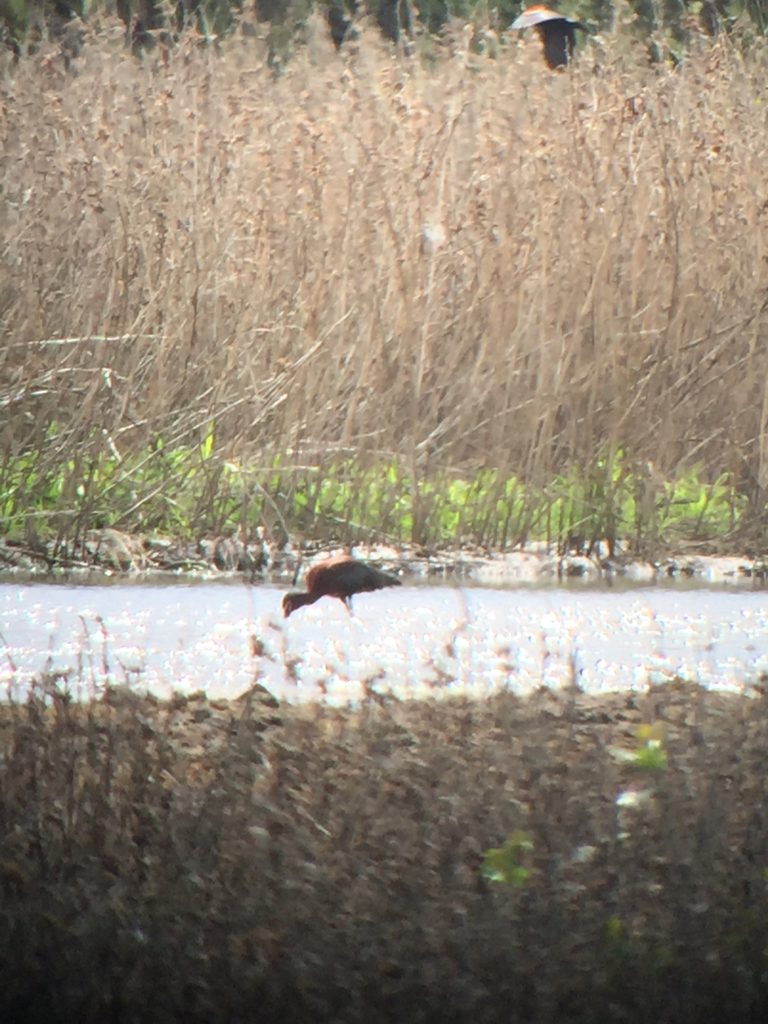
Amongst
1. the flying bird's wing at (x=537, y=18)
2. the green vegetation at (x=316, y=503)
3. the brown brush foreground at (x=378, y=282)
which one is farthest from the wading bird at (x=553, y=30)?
the green vegetation at (x=316, y=503)

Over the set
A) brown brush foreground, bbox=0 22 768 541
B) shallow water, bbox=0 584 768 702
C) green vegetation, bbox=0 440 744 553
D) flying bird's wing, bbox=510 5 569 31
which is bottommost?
shallow water, bbox=0 584 768 702

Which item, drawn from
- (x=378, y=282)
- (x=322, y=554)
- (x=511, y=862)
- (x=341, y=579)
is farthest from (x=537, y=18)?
(x=511, y=862)

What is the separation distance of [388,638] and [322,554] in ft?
4.01

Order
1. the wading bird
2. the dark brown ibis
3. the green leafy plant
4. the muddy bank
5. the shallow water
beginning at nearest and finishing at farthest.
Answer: the green leafy plant
the shallow water
the dark brown ibis
the muddy bank
the wading bird

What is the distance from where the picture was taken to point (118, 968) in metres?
2.65

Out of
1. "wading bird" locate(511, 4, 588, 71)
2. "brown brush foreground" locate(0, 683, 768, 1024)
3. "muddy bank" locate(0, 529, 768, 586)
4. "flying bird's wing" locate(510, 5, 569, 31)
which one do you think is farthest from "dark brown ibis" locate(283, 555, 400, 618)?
"wading bird" locate(511, 4, 588, 71)

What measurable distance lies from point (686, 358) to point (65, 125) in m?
2.44

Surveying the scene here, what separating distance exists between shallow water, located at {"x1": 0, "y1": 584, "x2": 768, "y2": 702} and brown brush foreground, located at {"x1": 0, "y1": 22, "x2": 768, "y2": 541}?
0.77 meters

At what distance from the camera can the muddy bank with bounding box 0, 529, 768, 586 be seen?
595cm

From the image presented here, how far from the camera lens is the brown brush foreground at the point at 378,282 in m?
6.44

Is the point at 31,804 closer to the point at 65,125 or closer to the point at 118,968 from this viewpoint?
the point at 118,968

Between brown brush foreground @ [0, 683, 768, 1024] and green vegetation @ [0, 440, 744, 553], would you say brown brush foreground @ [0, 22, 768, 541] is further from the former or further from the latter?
brown brush foreground @ [0, 683, 768, 1024]

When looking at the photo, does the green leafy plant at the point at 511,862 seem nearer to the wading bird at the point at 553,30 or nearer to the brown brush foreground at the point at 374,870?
the brown brush foreground at the point at 374,870

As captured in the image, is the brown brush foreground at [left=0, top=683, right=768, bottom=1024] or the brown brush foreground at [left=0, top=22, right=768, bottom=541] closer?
the brown brush foreground at [left=0, top=683, right=768, bottom=1024]
